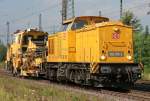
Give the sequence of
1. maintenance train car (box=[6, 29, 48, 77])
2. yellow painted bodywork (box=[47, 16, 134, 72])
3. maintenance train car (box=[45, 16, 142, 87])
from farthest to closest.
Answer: maintenance train car (box=[6, 29, 48, 77]) < yellow painted bodywork (box=[47, 16, 134, 72]) < maintenance train car (box=[45, 16, 142, 87])

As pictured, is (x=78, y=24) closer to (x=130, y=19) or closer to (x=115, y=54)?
(x=115, y=54)

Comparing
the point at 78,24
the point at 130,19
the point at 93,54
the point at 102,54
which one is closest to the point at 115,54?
the point at 102,54

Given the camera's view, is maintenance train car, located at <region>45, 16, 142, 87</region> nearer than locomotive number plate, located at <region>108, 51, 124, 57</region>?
Yes

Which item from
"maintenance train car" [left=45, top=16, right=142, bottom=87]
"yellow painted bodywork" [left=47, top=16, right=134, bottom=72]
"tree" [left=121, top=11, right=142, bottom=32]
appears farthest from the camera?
"tree" [left=121, top=11, right=142, bottom=32]

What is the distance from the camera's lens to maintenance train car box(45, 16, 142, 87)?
19953mm

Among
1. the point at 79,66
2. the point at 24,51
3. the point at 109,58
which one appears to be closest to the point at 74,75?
the point at 79,66

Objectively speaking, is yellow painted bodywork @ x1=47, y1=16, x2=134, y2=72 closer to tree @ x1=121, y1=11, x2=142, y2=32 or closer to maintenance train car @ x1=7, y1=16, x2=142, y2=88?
maintenance train car @ x1=7, y1=16, x2=142, y2=88

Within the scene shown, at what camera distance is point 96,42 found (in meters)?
20.3

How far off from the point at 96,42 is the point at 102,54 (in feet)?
2.11

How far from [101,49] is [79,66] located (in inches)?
73.3

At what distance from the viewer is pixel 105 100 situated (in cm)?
1515

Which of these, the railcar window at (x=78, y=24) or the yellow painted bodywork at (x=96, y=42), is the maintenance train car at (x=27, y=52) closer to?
the yellow painted bodywork at (x=96, y=42)

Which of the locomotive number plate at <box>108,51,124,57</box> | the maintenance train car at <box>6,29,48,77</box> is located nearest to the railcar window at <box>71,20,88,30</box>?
the locomotive number plate at <box>108,51,124,57</box>

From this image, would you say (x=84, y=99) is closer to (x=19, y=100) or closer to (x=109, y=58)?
(x=19, y=100)
